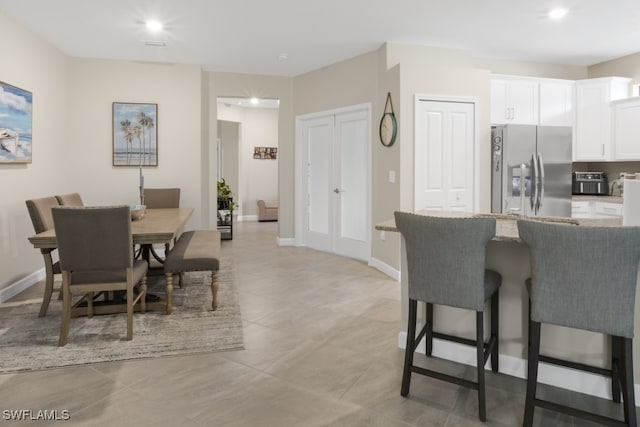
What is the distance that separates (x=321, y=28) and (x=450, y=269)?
3.36 meters

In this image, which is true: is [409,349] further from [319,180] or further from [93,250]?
[319,180]

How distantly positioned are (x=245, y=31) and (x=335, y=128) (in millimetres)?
1948

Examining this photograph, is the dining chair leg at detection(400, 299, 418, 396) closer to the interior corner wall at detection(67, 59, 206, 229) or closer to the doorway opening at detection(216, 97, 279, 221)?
the interior corner wall at detection(67, 59, 206, 229)

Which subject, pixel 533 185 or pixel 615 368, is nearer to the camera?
pixel 615 368

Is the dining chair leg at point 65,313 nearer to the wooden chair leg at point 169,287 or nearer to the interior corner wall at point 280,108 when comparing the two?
the wooden chair leg at point 169,287

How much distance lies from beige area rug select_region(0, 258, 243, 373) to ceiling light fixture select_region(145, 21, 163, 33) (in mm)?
2793

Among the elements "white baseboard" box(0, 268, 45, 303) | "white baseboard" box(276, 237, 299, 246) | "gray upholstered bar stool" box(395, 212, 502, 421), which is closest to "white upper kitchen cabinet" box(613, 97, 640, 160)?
"gray upholstered bar stool" box(395, 212, 502, 421)

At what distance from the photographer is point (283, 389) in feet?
7.62

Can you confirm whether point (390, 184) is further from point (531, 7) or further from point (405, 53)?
point (531, 7)

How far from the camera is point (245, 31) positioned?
183 inches

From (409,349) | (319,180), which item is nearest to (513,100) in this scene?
(319,180)

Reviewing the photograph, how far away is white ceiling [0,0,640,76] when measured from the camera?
3.93 metres

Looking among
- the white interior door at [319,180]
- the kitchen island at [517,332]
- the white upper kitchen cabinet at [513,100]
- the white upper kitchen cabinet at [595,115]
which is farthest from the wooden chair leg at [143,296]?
the white upper kitchen cabinet at [595,115]

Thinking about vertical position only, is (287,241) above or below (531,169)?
below
